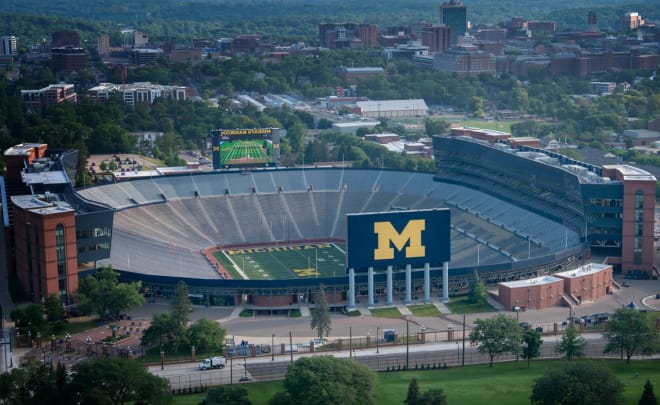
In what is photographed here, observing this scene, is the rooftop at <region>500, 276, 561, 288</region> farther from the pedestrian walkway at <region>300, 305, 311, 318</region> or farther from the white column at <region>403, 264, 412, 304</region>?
the pedestrian walkway at <region>300, 305, 311, 318</region>

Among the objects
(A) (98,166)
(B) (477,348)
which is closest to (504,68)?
(A) (98,166)

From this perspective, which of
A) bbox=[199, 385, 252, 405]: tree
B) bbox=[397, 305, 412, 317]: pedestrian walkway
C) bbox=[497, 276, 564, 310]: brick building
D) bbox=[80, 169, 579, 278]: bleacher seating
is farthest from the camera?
bbox=[80, 169, 579, 278]: bleacher seating

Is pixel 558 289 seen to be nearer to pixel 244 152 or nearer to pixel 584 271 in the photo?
pixel 584 271

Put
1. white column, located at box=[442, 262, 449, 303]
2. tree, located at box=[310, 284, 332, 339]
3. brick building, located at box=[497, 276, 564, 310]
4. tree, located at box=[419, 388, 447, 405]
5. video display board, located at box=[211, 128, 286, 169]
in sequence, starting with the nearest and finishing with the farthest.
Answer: tree, located at box=[419, 388, 447, 405] < tree, located at box=[310, 284, 332, 339] < brick building, located at box=[497, 276, 564, 310] < white column, located at box=[442, 262, 449, 303] < video display board, located at box=[211, 128, 286, 169]

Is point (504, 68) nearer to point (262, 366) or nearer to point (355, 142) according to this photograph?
point (355, 142)

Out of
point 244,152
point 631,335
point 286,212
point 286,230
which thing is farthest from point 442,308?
point 244,152

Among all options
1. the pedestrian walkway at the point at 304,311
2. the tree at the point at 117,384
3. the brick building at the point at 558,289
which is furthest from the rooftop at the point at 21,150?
the tree at the point at 117,384

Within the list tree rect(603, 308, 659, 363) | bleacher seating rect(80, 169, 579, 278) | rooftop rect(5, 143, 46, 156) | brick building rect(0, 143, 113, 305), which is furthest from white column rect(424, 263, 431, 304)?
rooftop rect(5, 143, 46, 156)
